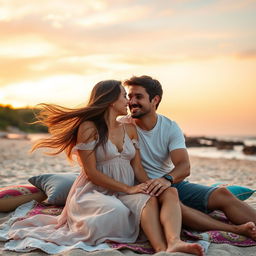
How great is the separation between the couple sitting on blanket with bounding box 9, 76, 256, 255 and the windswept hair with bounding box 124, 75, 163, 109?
1 centimetres

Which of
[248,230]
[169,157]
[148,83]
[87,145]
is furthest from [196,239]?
[148,83]

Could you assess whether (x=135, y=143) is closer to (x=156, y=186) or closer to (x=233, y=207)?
(x=156, y=186)

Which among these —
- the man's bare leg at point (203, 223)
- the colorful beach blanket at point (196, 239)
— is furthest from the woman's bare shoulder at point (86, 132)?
the man's bare leg at point (203, 223)

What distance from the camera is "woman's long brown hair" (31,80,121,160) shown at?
13.0 feet

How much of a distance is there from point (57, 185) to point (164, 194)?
5.39 feet

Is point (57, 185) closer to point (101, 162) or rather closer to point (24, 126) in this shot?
point (101, 162)

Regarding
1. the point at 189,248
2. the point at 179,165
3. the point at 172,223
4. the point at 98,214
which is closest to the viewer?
the point at 189,248

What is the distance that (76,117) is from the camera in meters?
4.07

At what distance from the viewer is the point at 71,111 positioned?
13.3ft

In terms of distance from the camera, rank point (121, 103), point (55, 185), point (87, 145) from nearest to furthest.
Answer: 1. point (87, 145)
2. point (121, 103)
3. point (55, 185)

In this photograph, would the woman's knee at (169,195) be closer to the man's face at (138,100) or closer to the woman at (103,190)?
the woman at (103,190)

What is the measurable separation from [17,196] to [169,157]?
1.88m

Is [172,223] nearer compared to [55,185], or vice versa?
[172,223]

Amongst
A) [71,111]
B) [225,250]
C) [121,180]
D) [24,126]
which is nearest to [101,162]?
[121,180]
